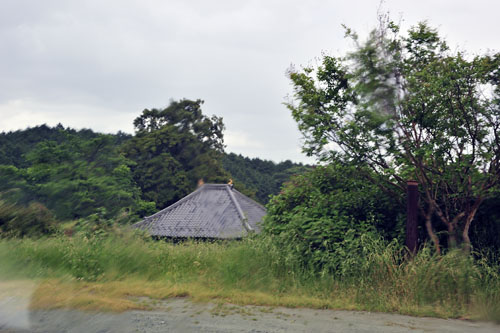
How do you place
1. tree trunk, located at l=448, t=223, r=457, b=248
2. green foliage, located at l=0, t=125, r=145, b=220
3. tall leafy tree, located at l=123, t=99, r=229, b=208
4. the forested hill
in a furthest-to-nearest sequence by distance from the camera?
tall leafy tree, located at l=123, t=99, r=229, b=208
the forested hill
green foliage, located at l=0, t=125, r=145, b=220
tree trunk, located at l=448, t=223, r=457, b=248

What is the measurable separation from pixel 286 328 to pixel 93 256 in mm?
4052

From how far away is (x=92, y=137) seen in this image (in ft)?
50.9

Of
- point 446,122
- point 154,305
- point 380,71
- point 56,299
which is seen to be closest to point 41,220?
point 56,299

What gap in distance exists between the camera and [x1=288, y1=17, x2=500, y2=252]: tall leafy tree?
24.1ft

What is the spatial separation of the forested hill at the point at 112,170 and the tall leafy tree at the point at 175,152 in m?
0.07

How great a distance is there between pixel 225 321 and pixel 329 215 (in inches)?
144

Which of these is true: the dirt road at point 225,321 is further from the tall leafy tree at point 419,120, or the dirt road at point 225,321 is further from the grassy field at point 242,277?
the tall leafy tree at point 419,120

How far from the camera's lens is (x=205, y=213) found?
25.6 meters

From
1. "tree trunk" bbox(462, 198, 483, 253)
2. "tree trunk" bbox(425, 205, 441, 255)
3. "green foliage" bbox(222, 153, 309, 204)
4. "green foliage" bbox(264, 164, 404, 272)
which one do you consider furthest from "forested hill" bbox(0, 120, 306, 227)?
"tree trunk" bbox(462, 198, 483, 253)

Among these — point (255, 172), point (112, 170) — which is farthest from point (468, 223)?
point (255, 172)

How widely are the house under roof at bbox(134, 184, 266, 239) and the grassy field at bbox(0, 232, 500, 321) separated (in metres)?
14.5

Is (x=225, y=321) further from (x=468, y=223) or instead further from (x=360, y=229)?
(x=468, y=223)

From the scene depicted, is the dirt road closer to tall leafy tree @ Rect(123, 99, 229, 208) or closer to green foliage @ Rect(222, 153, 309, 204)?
tall leafy tree @ Rect(123, 99, 229, 208)

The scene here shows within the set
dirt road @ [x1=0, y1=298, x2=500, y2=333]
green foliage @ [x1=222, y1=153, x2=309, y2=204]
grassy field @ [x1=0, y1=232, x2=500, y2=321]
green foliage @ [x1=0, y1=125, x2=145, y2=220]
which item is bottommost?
dirt road @ [x1=0, y1=298, x2=500, y2=333]
